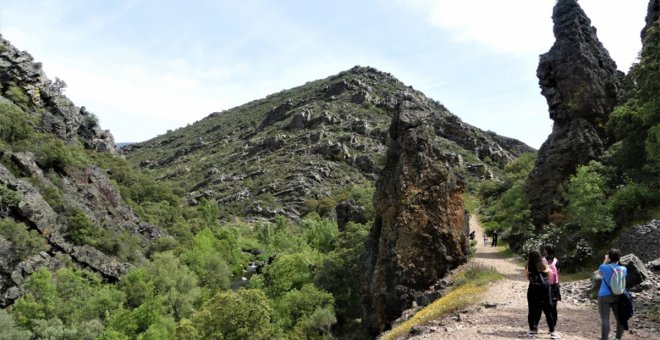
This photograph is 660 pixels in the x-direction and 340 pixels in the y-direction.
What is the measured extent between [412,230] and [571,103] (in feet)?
58.7

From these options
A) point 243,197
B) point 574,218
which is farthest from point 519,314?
point 243,197

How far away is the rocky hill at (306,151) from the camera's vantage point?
105312 millimetres

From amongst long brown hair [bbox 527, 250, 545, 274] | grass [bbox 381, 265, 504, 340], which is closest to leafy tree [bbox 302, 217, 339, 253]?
grass [bbox 381, 265, 504, 340]

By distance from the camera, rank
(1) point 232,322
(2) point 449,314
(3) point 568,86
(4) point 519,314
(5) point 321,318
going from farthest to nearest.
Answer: (5) point 321,318, (3) point 568,86, (1) point 232,322, (2) point 449,314, (4) point 519,314

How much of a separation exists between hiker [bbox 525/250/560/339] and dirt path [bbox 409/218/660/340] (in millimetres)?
546

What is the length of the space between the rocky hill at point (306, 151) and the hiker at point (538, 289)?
259 feet

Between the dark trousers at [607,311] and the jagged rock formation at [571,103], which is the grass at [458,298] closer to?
the dark trousers at [607,311]

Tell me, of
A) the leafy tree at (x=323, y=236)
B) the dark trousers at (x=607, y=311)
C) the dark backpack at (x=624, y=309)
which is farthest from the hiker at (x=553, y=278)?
the leafy tree at (x=323, y=236)

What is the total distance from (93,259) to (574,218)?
48.4m

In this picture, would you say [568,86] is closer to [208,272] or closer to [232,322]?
[232,322]

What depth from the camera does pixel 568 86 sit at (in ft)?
114

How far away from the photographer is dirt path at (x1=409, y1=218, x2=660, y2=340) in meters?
12.5

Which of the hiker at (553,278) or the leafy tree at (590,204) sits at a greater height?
the leafy tree at (590,204)

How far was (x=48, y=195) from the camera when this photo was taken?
181 ft
